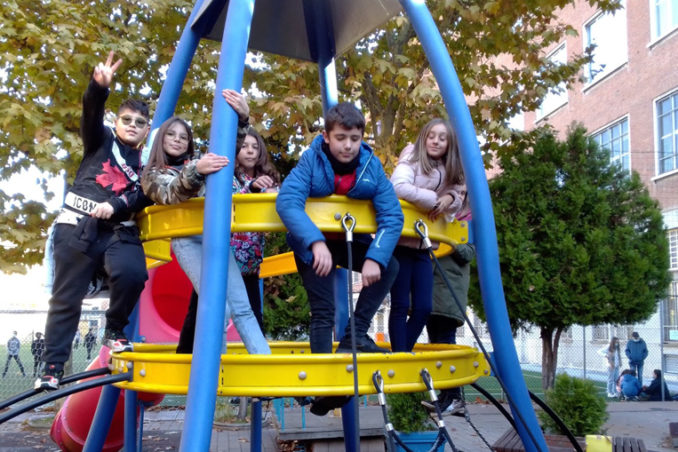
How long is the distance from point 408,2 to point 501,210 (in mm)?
7312

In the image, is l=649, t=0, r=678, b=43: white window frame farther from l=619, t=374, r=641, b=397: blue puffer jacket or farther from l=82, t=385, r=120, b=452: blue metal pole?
Answer: l=82, t=385, r=120, b=452: blue metal pole

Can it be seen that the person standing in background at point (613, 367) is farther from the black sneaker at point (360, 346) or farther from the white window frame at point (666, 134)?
the black sneaker at point (360, 346)

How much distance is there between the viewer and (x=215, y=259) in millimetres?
2389

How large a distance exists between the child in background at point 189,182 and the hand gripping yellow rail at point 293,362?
0.37ft

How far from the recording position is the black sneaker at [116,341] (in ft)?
10.2

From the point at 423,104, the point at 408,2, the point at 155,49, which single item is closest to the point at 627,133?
the point at 423,104

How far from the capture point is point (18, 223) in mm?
7738

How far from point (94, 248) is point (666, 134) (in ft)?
57.0

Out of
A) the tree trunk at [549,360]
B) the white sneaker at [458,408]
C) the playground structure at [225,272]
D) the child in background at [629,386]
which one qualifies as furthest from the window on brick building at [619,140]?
the playground structure at [225,272]

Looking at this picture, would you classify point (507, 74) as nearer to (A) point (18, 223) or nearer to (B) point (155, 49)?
(B) point (155, 49)

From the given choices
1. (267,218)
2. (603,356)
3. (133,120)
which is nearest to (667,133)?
(603,356)

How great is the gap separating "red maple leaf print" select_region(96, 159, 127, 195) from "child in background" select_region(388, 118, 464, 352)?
4.25ft

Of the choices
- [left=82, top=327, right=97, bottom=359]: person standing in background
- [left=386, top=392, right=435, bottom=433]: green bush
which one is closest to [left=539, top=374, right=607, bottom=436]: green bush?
[left=386, top=392, right=435, bottom=433]: green bush

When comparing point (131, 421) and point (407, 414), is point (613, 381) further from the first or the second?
point (131, 421)
